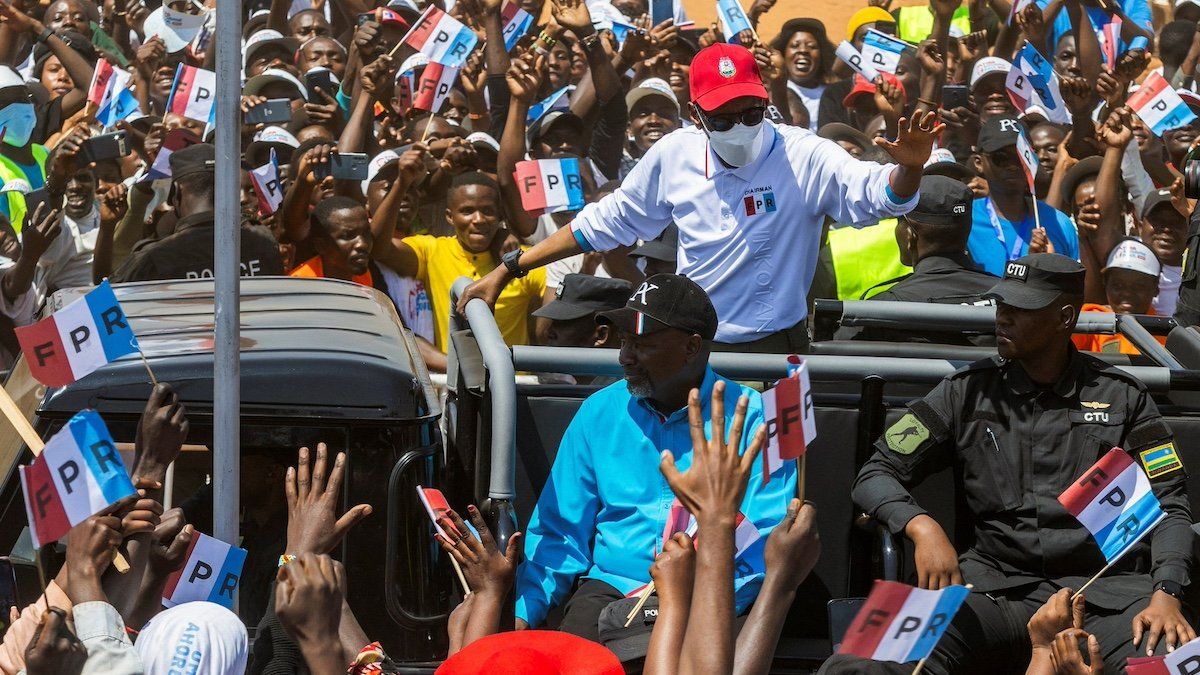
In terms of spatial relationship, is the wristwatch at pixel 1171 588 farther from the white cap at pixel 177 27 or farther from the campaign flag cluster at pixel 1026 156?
the white cap at pixel 177 27

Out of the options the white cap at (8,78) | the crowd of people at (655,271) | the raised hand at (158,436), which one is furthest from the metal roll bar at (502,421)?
the white cap at (8,78)

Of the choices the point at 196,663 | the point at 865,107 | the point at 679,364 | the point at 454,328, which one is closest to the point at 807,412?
the point at 679,364

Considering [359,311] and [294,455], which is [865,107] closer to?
[359,311]

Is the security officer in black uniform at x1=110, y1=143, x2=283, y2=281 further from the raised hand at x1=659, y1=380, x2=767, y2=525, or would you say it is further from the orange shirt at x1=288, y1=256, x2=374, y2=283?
the raised hand at x1=659, y1=380, x2=767, y2=525

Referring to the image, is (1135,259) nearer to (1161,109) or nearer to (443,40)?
(1161,109)

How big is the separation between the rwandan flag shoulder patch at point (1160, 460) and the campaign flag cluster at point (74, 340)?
9.94 feet

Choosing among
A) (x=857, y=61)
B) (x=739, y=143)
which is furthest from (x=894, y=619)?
(x=857, y=61)

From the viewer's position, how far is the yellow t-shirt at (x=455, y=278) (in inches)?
315

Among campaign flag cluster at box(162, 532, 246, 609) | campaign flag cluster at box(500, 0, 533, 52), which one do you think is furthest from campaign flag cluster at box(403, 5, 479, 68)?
campaign flag cluster at box(162, 532, 246, 609)

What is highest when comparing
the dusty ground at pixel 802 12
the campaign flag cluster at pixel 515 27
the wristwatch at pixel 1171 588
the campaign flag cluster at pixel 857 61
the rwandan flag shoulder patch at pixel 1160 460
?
the campaign flag cluster at pixel 515 27

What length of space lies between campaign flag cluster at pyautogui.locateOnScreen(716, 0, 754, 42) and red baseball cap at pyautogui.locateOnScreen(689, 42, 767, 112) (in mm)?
5234

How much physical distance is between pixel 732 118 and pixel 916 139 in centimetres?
81

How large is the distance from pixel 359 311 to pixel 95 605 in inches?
95.5

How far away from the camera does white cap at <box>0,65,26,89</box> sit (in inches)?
408
